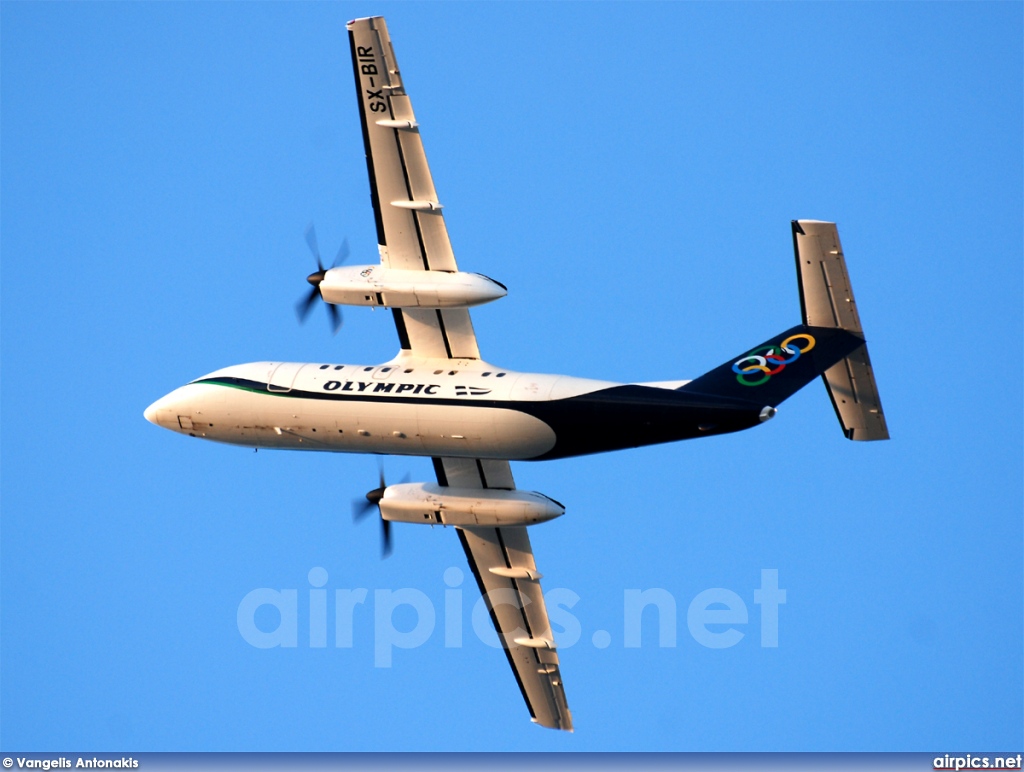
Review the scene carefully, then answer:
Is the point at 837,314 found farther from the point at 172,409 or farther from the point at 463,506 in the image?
the point at 172,409

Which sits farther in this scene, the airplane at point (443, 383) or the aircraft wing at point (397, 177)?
the aircraft wing at point (397, 177)

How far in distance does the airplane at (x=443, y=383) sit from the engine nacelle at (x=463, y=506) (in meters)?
0.05

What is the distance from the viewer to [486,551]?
42250 millimetres

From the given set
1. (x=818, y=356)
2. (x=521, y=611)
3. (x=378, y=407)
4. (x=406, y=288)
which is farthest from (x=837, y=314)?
(x=521, y=611)

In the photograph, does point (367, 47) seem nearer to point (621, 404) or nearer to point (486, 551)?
point (621, 404)

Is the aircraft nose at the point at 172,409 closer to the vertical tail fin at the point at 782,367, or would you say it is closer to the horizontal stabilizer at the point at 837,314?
the vertical tail fin at the point at 782,367

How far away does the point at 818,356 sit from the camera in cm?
3578

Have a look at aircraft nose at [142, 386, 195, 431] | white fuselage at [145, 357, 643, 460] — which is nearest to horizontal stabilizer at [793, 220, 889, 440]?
white fuselage at [145, 357, 643, 460]

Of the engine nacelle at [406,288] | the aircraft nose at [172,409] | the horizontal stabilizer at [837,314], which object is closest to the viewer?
the horizontal stabilizer at [837,314]

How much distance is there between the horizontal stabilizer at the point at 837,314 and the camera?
1389 inches

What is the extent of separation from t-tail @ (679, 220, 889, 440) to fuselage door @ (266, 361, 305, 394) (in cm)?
906

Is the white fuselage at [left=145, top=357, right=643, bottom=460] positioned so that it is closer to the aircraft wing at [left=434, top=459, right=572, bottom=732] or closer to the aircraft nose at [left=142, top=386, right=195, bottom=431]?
the aircraft nose at [left=142, top=386, right=195, bottom=431]

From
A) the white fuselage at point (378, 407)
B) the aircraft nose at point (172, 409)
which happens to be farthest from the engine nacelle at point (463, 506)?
the aircraft nose at point (172, 409)

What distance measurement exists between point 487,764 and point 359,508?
7.59m
